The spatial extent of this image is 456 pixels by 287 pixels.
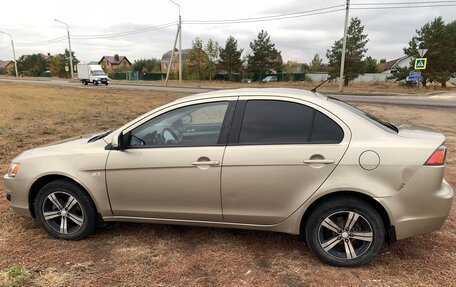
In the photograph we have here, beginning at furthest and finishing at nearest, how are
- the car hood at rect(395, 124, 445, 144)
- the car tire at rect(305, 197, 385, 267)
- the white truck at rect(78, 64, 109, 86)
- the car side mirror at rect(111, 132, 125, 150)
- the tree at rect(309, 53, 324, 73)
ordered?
the tree at rect(309, 53, 324, 73), the white truck at rect(78, 64, 109, 86), the car side mirror at rect(111, 132, 125, 150), the car hood at rect(395, 124, 445, 144), the car tire at rect(305, 197, 385, 267)

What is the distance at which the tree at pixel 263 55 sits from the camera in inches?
2381

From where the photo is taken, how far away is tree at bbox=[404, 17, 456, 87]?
134ft

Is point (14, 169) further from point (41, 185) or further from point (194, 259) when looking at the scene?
point (194, 259)

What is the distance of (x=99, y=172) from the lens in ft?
11.8

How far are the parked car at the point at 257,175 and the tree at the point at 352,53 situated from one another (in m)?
44.8

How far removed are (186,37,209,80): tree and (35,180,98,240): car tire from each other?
63.6m

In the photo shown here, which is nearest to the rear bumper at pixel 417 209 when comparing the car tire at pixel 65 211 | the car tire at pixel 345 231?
the car tire at pixel 345 231

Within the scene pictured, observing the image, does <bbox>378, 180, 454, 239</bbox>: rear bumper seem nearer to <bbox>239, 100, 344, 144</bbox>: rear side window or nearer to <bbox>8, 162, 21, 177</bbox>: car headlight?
<bbox>239, 100, 344, 144</bbox>: rear side window

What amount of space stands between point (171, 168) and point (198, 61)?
6395 centimetres

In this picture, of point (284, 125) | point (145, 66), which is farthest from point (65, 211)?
point (145, 66)

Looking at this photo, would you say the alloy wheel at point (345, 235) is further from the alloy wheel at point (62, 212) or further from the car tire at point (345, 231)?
the alloy wheel at point (62, 212)

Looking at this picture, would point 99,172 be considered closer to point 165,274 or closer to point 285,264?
point 165,274

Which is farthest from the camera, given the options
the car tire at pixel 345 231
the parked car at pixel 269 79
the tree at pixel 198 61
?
the tree at pixel 198 61

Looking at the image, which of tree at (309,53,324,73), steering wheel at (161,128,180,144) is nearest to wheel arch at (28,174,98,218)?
steering wheel at (161,128,180,144)
